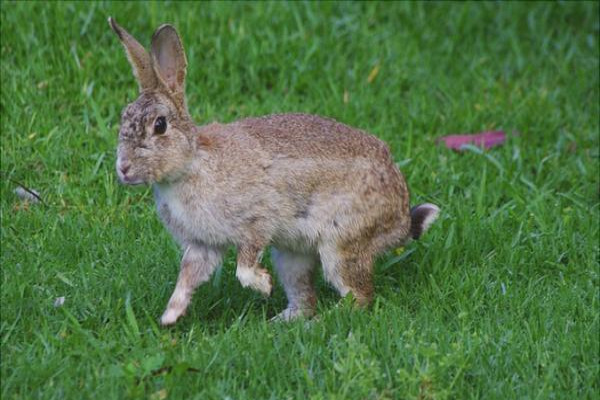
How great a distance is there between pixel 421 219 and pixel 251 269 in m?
1.08

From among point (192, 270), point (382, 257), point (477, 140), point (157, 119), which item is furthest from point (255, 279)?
point (477, 140)

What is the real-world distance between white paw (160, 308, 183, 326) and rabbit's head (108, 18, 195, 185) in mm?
583

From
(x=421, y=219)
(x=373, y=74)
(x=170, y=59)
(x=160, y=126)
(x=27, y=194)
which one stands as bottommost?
(x=373, y=74)

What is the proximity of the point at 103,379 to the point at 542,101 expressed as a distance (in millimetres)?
4476

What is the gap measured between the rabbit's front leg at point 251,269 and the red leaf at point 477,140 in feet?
8.14

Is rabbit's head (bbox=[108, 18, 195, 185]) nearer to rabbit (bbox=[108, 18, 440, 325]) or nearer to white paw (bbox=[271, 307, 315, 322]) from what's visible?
rabbit (bbox=[108, 18, 440, 325])

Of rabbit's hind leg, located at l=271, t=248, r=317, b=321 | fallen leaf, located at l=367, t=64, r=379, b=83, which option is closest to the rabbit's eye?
rabbit's hind leg, located at l=271, t=248, r=317, b=321

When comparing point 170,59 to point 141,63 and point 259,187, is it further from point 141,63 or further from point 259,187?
point 259,187

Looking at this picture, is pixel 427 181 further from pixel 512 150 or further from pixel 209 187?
pixel 209 187

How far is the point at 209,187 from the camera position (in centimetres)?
526

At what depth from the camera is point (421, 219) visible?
600 cm

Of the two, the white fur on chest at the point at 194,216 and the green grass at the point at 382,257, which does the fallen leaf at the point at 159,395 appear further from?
the white fur on chest at the point at 194,216

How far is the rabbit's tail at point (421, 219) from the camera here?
5.98 m

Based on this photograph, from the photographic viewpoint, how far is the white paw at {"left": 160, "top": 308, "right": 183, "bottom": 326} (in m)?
5.23
